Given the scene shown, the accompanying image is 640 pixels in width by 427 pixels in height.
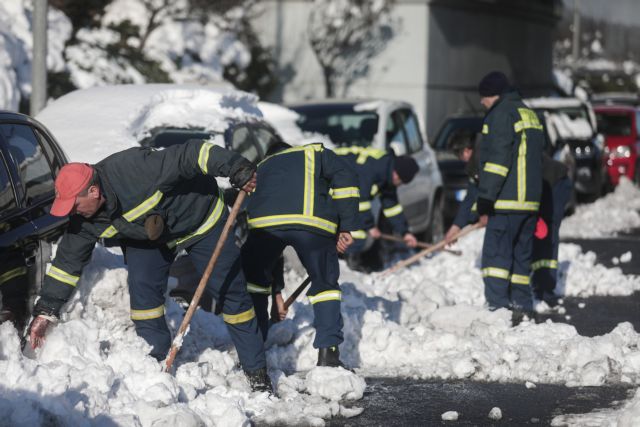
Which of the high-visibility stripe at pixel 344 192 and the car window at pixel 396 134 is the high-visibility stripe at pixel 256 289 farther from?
the car window at pixel 396 134

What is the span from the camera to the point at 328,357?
7094 millimetres

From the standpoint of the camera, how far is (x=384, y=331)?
25.4ft

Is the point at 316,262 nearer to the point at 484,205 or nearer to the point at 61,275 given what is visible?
the point at 61,275

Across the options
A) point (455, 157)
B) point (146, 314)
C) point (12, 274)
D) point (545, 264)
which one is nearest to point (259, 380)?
point (146, 314)

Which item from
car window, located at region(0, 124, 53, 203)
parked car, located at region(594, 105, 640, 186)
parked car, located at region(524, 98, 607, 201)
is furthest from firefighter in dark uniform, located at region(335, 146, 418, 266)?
parked car, located at region(594, 105, 640, 186)

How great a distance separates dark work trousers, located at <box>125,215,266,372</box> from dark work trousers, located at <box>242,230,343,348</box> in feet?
1.54

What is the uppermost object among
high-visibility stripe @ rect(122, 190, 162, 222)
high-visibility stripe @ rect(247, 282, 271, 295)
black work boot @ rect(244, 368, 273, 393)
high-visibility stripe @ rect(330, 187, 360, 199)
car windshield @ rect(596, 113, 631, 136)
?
high-visibility stripe @ rect(122, 190, 162, 222)

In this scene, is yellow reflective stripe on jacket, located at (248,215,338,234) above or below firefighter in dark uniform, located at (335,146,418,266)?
above

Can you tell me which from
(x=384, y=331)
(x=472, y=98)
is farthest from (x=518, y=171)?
(x=472, y=98)

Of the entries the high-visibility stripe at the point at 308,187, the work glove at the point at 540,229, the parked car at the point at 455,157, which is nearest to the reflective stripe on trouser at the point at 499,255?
the work glove at the point at 540,229

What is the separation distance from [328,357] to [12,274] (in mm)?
2055

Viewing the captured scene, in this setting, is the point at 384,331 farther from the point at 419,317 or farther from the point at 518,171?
the point at 518,171

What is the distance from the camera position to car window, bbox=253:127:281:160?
9588 mm

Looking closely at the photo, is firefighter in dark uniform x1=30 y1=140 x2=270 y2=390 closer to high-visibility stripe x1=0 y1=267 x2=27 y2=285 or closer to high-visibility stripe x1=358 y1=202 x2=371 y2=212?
high-visibility stripe x1=0 y1=267 x2=27 y2=285
